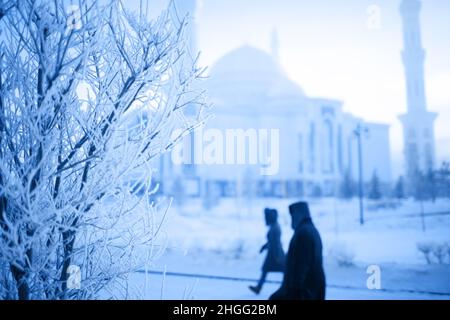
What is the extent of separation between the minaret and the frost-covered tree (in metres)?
4.92

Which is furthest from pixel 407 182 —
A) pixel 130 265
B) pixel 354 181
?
pixel 130 265

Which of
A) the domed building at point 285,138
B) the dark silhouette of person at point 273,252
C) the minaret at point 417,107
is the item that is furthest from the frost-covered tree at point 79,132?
the domed building at point 285,138

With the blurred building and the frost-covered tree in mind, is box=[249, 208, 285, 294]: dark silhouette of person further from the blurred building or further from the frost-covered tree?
the blurred building

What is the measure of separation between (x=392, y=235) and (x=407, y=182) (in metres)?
3.16

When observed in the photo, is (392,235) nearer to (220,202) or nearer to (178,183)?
(220,202)

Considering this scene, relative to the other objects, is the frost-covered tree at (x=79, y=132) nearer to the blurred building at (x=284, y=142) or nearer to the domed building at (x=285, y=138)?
the domed building at (x=285, y=138)

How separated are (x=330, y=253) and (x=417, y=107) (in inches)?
138

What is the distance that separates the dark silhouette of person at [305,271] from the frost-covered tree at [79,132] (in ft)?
4.65

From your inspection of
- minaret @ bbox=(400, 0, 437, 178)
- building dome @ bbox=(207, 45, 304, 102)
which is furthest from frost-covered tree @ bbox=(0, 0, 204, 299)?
building dome @ bbox=(207, 45, 304, 102)

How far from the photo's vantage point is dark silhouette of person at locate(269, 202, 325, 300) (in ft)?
10.1

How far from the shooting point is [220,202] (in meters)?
13.5

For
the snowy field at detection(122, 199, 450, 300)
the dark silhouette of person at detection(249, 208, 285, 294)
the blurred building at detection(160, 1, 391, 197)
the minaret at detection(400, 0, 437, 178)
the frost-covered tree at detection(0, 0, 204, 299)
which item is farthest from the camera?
the blurred building at detection(160, 1, 391, 197)

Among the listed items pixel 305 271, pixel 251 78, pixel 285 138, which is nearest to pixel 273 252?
pixel 305 271

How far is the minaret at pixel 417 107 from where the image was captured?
20.9 ft
